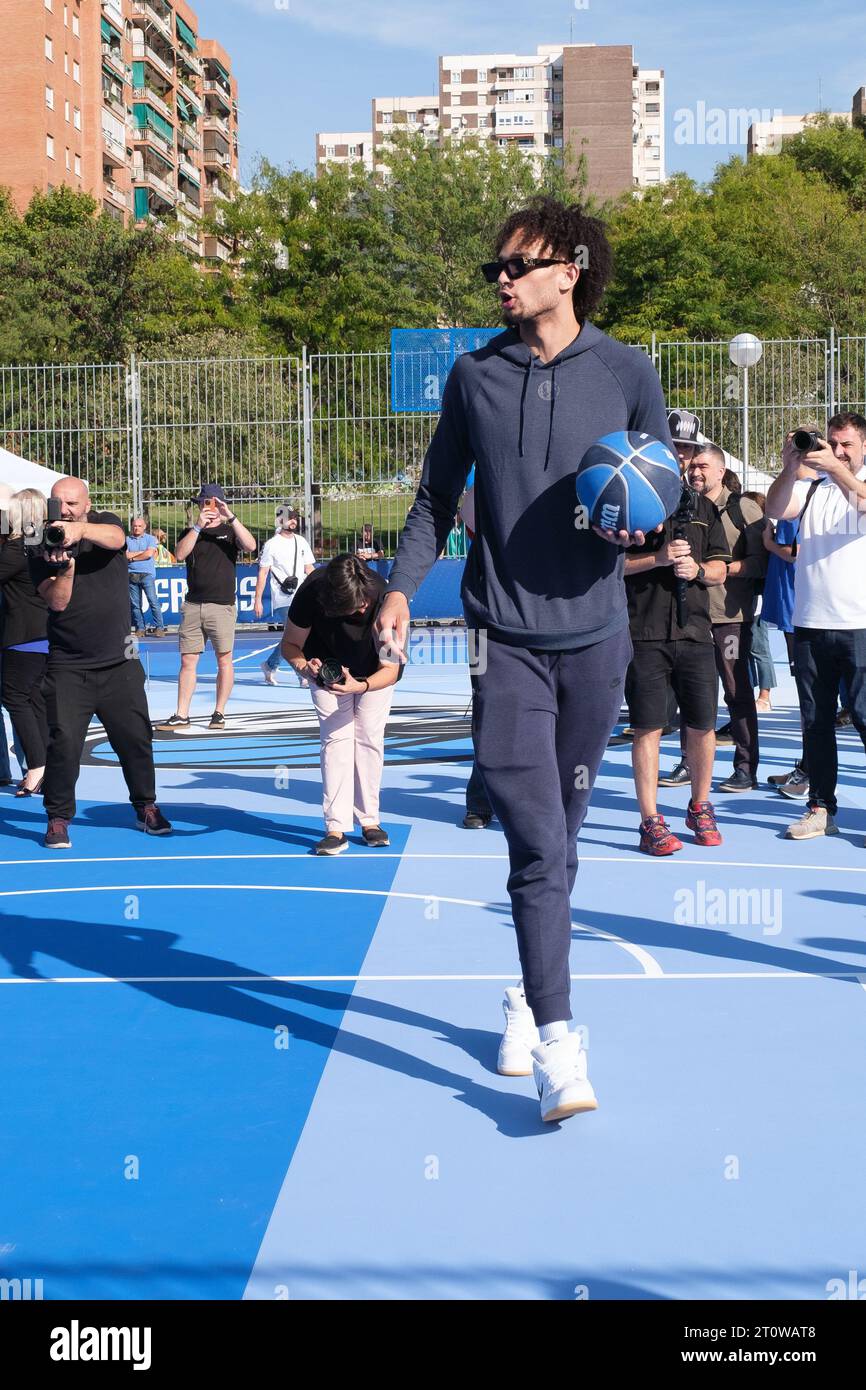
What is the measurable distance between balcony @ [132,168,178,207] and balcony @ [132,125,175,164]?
1411mm

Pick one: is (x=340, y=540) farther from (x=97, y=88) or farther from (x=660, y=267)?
(x=97, y=88)

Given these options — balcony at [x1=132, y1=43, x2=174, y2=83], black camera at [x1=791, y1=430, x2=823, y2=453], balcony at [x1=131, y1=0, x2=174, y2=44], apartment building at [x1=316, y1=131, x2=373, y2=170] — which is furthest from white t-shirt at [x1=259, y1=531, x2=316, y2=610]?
apartment building at [x1=316, y1=131, x2=373, y2=170]

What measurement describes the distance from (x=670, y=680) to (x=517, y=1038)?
12.8 feet

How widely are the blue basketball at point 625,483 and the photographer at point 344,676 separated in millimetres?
3785

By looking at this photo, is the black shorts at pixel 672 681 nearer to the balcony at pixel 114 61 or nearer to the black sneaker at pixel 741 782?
the black sneaker at pixel 741 782

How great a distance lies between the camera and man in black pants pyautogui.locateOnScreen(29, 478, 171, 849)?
28.1ft

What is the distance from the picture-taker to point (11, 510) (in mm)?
9602

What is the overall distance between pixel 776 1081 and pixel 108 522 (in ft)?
17.7

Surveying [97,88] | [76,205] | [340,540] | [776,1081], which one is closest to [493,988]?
[776,1081]

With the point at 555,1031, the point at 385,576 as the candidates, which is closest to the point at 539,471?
the point at 555,1031

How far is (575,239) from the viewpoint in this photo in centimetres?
437

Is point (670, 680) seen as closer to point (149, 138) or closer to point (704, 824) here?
point (704, 824)

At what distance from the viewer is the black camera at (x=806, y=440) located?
22.9 feet

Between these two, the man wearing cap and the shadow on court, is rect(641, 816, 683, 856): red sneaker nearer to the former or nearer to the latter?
the shadow on court
